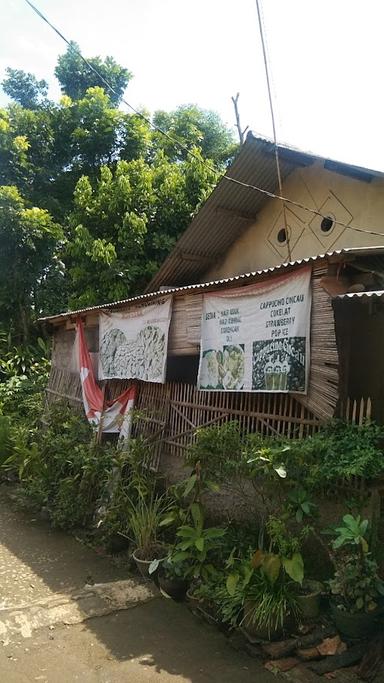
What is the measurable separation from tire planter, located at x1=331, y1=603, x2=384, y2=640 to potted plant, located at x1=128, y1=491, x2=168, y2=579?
6.35ft

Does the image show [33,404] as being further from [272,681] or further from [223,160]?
[223,160]

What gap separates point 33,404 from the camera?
10.9 m

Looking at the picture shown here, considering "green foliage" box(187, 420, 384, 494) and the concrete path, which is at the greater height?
"green foliage" box(187, 420, 384, 494)

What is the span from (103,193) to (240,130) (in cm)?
690

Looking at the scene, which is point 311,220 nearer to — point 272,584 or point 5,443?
point 272,584

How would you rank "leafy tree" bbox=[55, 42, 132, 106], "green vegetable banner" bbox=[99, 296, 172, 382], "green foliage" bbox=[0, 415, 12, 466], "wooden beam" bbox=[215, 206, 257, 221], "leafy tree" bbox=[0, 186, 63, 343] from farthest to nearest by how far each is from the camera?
"leafy tree" bbox=[55, 42, 132, 106] < "leafy tree" bbox=[0, 186, 63, 343] < "green foliage" bbox=[0, 415, 12, 466] < "wooden beam" bbox=[215, 206, 257, 221] < "green vegetable banner" bbox=[99, 296, 172, 382]

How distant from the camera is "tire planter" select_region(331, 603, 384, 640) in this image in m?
3.64

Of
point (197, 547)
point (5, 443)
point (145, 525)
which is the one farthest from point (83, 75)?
point (197, 547)

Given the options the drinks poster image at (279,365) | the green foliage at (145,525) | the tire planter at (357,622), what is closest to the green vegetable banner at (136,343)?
the green foliage at (145,525)

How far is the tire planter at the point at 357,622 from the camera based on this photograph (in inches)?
143

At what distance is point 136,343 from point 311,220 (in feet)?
10.4

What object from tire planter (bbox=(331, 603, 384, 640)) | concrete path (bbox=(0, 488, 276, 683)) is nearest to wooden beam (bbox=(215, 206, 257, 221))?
concrete path (bbox=(0, 488, 276, 683))

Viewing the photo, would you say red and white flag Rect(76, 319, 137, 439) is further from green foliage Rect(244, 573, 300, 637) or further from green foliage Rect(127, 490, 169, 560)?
green foliage Rect(244, 573, 300, 637)

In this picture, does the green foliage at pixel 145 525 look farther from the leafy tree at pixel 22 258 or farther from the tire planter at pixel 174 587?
the leafy tree at pixel 22 258
